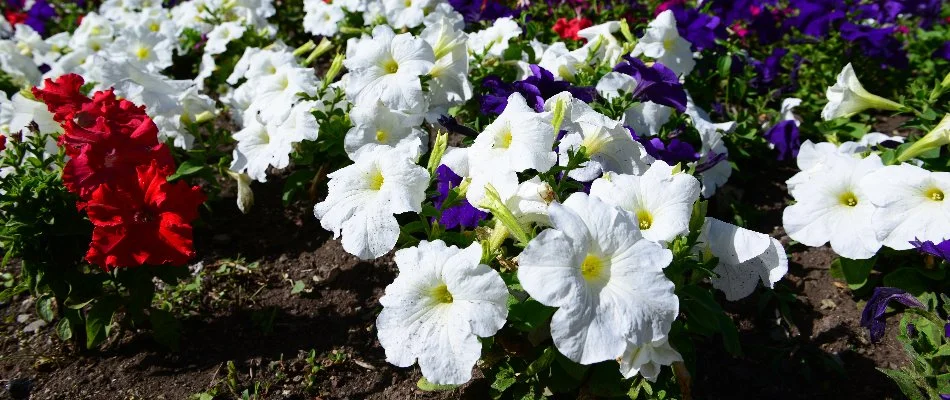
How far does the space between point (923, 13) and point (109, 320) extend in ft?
13.0

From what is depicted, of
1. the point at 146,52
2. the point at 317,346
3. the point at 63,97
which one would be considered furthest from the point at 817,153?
the point at 146,52

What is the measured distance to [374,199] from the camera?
196 cm

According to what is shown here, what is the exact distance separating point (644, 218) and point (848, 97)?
4.48 feet

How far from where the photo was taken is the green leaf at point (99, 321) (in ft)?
7.79

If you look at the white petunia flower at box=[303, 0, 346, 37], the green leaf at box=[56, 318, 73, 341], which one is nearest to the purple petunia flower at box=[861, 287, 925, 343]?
the green leaf at box=[56, 318, 73, 341]

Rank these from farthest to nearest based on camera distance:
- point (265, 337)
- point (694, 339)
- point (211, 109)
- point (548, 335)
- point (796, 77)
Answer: point (796, 77) < point (211, 109) < point (265, 337) < point (694, 339) < point (548, 335)

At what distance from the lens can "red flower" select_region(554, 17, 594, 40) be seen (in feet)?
11.7

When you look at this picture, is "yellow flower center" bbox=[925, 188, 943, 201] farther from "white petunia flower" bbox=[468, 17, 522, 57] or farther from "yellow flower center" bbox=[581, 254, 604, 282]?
"white petunia flower" bbox=[468, 17, 522, 57]

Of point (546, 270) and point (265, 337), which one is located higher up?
point (546, 270)

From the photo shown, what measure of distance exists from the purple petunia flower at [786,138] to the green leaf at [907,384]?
1226 millimetres

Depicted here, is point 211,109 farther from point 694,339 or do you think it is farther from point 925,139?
point 925,139

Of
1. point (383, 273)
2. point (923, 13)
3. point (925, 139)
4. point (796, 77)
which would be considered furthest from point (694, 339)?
point (923, 13)

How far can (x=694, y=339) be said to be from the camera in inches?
93.6

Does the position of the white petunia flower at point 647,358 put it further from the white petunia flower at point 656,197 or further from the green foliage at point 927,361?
the green foliage at point 927,361
